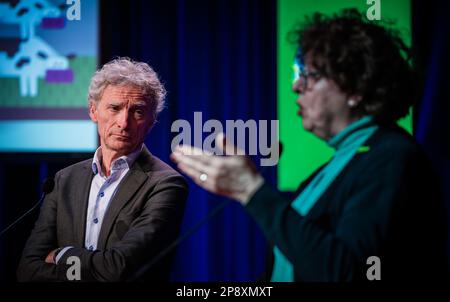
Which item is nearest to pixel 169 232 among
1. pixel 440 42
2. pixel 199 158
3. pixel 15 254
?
pixel 199 158

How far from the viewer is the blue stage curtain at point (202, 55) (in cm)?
275

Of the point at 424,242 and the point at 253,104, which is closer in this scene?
the point at 424,242

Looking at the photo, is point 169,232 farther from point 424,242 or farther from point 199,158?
point 424,242

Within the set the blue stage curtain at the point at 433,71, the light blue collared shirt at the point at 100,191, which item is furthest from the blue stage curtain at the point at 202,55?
the blue stage curtain at the point at 433,71

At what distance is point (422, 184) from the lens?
1.23m

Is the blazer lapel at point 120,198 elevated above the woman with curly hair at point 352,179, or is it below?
below

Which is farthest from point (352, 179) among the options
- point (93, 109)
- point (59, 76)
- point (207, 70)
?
point (59, 76)

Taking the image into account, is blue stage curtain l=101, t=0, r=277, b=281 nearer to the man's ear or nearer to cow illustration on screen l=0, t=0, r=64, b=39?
cow illustration on screen l=0, t=0, r=64, b=39

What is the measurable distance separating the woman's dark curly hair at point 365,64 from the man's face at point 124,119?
0.93m

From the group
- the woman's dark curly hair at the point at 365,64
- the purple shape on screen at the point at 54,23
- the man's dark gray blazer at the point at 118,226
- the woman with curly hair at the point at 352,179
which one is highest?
the purple shape on screen at the point at 54,23

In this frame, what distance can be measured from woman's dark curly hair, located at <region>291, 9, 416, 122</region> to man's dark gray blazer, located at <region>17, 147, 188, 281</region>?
0.87 metres

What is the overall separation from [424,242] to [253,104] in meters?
1.63

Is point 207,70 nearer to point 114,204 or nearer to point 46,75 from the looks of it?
point 46,75

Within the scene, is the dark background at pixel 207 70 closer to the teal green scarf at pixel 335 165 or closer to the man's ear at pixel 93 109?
the man's ear at pixel 93 109
